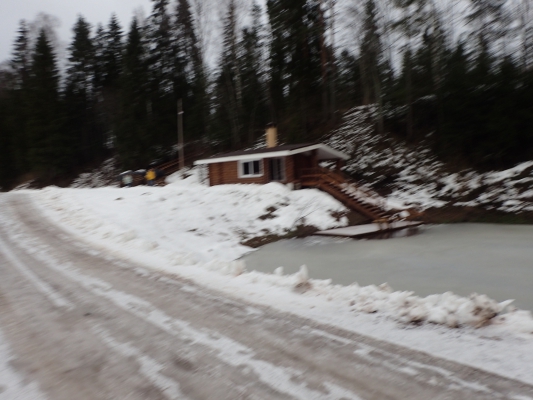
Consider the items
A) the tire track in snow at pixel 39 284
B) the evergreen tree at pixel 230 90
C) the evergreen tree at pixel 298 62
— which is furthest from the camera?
the evergreen tree at pixel 230 90

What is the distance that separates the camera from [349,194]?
2073cm

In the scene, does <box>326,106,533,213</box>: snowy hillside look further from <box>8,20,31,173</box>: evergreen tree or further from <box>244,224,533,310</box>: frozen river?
<box>8,20,31,173</box>: evergreen tree

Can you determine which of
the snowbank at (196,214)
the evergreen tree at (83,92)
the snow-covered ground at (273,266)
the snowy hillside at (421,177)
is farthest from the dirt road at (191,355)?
the evergreen tree at (83,92)

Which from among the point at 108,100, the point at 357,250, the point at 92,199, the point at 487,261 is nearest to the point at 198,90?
the point at 108,100

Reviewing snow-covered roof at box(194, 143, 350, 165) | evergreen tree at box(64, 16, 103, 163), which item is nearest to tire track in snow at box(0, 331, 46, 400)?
snow-covered roof at box(194, 143, 350, 165)

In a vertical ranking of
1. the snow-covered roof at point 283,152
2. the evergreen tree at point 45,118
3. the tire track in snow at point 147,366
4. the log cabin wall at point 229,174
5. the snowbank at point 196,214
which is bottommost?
the tire track in snow at point 147,366

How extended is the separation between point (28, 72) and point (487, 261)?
51.3 m

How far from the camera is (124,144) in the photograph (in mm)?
37031

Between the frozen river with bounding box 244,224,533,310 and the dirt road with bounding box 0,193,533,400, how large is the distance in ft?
14.7

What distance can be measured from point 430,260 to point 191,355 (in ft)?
30.3

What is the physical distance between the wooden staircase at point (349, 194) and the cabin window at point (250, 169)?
262cm

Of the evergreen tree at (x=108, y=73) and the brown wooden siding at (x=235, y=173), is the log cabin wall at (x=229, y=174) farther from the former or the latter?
the evergreen tree at (x=108, y=73)

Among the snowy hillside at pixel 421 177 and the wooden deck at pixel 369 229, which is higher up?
the snowy hillside at pixel 421 177

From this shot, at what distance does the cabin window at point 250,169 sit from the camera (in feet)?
75.9
